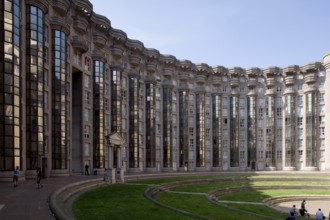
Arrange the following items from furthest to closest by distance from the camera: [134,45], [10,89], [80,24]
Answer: [134,45]
[80,24]
[10,89]

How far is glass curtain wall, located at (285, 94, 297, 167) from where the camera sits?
94062 millimetres

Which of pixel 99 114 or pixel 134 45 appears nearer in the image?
pixel 99 114

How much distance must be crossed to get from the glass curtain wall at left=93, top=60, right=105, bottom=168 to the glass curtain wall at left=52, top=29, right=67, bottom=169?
453 inches

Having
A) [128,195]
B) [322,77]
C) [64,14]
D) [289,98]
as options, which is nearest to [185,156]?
[289,98]

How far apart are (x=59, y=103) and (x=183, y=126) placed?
4673cm

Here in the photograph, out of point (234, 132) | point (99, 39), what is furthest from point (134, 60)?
point (234, 132)

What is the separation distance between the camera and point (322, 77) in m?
91.4

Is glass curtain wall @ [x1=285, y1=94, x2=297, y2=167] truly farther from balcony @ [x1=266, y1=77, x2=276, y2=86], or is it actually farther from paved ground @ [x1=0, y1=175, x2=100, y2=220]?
paved ground @ [x1=0, y1=175, x2=100, y2=220]

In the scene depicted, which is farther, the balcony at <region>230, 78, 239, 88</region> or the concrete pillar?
the balcony at <region>230, 78, 239, 88</region>

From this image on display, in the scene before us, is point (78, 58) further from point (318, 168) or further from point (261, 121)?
point (318, 168)

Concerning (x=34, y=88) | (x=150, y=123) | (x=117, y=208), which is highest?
(x=34, y=88)

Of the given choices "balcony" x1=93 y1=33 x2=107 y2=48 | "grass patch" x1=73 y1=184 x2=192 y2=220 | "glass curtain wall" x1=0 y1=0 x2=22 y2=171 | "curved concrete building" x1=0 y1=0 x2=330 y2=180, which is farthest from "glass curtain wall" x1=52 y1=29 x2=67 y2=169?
"grass patch" x1=73 y1=184 x2=192 y2=220

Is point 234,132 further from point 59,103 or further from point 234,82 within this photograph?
point 59,103

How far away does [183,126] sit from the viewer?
92312 millimetres
